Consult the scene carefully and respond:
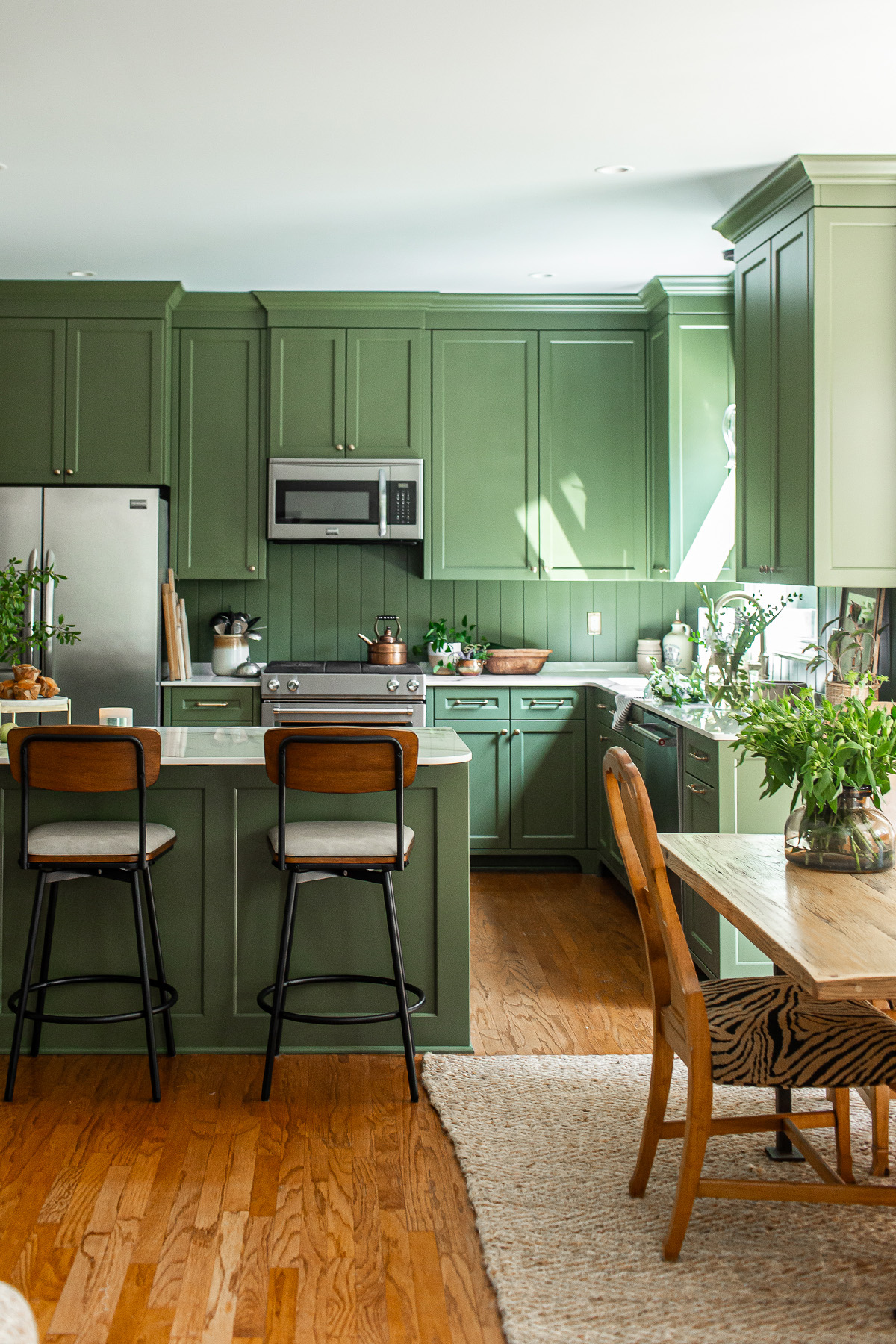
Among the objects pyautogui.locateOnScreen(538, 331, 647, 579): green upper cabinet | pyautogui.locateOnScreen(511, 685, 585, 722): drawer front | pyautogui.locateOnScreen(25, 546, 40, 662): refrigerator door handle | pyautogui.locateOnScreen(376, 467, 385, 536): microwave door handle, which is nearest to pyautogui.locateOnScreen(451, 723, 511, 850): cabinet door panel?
pyautogui.locateOnScreen(511, 685, 585, 722): drawer front

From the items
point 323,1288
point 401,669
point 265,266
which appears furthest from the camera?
point 401,669

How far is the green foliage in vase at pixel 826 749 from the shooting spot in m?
2.18

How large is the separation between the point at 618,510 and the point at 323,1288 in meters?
4.06

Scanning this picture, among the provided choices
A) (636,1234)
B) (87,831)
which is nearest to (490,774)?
(87,831)

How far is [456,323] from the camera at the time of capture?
17.8ft

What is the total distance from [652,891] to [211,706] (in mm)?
3421

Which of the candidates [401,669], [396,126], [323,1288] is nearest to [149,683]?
[401,669]

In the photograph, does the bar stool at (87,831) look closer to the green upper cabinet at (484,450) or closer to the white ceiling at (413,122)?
the white ceiling at (413,122)

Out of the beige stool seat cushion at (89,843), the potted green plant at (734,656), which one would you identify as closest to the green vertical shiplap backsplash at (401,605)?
the potted green plant at (734,656)

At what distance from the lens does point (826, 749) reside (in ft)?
7.20

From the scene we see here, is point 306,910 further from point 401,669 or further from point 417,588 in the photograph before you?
point 417,588

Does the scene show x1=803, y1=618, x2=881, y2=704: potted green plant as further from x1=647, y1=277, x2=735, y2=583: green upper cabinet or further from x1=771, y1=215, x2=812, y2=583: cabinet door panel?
x1=647, y1=277, x2=735, y2=583: green upper cabinet

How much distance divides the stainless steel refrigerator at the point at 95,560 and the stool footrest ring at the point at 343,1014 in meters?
2.33

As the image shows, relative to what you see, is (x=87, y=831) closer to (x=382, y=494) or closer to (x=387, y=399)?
(x=382, y=494)
